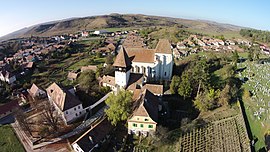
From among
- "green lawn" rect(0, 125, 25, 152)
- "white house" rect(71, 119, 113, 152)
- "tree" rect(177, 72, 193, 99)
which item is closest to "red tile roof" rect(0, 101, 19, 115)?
"green lawn" rect(0, 125, 25, 152)

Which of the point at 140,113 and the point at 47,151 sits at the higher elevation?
the point at 140,113

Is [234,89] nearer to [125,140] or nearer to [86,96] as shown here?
[125,140]

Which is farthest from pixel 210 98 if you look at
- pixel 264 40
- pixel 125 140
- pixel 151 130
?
pixel 264 40

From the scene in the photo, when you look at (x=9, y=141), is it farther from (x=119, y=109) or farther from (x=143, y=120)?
(x=143, y=120)

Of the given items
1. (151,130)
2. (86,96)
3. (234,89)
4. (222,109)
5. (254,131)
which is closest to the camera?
(254,131)

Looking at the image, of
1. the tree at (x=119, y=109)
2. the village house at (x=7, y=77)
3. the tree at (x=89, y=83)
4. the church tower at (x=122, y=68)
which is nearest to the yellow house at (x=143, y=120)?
the tree at (x=119, y=109)

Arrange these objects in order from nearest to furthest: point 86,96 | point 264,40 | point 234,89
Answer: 1. point 234,89
2. point 86,96
3. point 264,40
